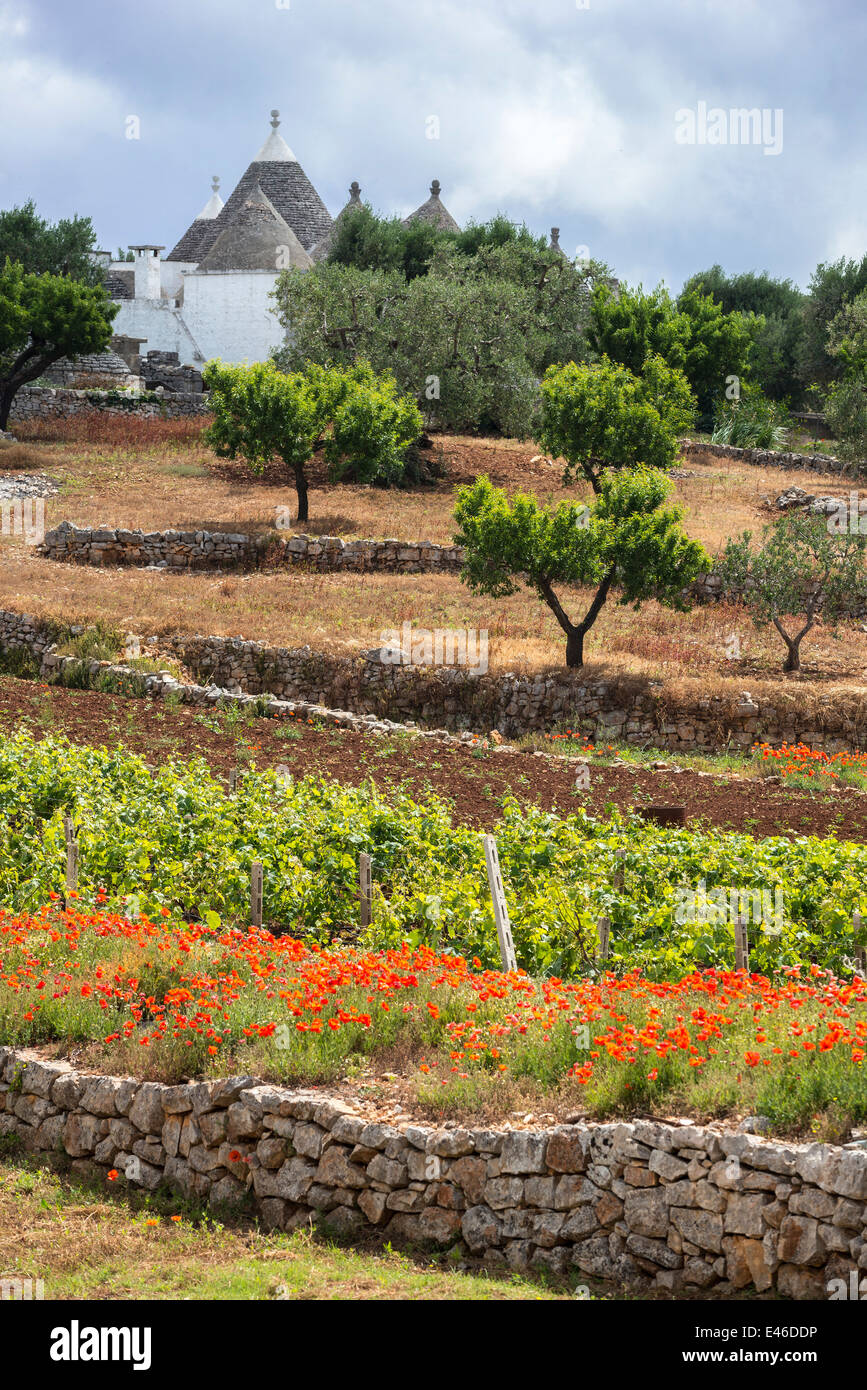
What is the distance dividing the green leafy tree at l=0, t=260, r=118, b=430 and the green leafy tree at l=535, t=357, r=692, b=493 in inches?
636

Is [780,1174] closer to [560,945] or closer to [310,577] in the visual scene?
[560,945]

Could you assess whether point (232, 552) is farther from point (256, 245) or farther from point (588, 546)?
point (256, 245)

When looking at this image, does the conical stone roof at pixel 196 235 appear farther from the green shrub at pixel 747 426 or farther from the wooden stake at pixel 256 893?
the wooden stake at pixel 256 893

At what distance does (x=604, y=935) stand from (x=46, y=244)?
147 feet

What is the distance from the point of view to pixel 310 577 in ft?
88.6

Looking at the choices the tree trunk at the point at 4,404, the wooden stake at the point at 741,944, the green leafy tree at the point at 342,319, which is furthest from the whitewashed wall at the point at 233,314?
the wooden stake at the point at 741,944

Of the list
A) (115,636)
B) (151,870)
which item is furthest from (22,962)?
(115,636)

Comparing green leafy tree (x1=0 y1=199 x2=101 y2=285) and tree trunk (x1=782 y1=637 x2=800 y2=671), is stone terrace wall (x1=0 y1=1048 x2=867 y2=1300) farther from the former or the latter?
green leafy tree (x1=0 y1=199 x2=101 y2=285)

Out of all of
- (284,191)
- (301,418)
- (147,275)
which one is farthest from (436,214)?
(301,418)

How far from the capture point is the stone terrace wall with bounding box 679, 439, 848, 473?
133 feet

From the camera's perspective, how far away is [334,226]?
48062 millimetres

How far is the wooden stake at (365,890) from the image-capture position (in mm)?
9805

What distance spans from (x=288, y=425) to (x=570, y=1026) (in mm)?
24773

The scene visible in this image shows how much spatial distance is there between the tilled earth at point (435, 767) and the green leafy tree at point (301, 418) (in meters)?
13.1
